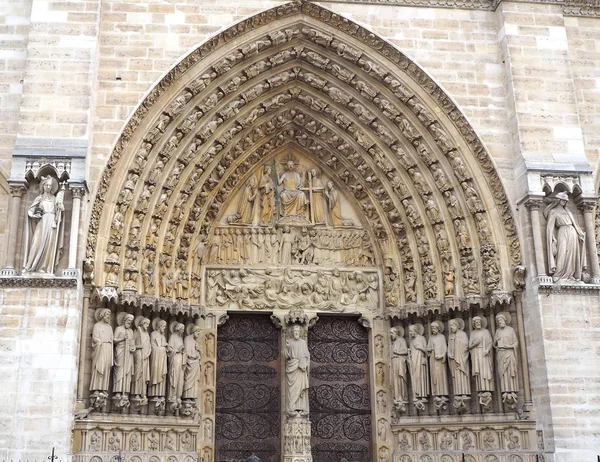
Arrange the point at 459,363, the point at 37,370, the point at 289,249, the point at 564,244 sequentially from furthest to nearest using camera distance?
the point at 289,249
the point at 459,363
the point at 564,244
the point at 37,370

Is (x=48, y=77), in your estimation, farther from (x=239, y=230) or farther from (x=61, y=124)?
(x=239, y=230)

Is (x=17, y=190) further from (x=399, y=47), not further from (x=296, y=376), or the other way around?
(x=399, y=47)

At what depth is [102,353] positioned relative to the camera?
30.1ft

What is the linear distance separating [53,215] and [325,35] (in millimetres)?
4522

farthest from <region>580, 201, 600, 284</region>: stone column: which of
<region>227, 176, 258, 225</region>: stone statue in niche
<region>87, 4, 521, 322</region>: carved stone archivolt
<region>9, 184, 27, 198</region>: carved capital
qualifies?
<region>9, 184, 27, 198</region>: carved capital

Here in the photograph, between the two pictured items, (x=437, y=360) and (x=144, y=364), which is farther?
(x=437, y=360)

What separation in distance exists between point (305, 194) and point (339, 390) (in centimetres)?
290

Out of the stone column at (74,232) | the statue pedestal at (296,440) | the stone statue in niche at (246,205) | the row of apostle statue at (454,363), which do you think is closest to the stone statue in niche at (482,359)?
the row of apostle statue at (454,363)

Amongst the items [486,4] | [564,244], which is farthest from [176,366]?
[486,4]

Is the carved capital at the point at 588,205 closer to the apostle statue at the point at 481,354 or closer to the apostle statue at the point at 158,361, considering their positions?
the apostle statue at the point at 481,354

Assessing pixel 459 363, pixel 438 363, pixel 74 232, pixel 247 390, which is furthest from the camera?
pixel 247 390

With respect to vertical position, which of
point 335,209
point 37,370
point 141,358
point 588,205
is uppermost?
point 335,209

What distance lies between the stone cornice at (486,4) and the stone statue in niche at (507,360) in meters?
4.43

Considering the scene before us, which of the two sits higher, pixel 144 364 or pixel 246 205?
pixel 246 205
